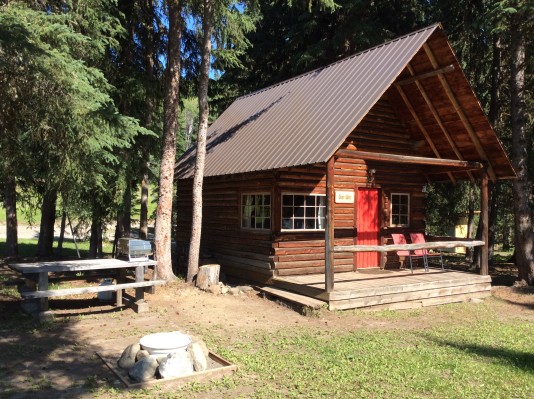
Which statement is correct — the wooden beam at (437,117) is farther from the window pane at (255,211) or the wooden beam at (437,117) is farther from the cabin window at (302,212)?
the window pane at (255,211)

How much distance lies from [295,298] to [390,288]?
2166 millimetres

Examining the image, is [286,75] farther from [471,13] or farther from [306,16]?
[471,13]

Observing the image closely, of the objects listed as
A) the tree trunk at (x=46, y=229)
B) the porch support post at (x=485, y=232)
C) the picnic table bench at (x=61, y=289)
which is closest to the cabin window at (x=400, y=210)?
the porch support post at (x=485, y=232)

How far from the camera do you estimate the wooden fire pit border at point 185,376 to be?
17.1 feet

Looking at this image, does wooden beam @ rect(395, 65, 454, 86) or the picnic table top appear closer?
the picnic table top

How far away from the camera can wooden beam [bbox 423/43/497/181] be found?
10568mm

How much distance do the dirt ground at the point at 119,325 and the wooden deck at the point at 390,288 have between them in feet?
1.09

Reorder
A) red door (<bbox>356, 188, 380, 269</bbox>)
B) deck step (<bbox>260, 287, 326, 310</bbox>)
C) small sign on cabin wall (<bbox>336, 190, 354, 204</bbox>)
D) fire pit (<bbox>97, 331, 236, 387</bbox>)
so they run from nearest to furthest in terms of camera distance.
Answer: fire pit (<bbox>97, 331, 236, 387</bbox>) < deck step (<bbox>260, 287, 326, 310</bbox>) < small sign on cabin wall (<bbox>336, 190, 354, 204</bbox>) < red door (<bbox>356, 188, 380, 269</bbox>)

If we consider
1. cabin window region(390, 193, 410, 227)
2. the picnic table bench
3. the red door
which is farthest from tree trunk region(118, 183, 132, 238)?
cabin window region(390, 193, 410, 227)

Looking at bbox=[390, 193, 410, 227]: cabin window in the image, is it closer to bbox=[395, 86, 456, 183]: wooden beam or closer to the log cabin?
the log cabin

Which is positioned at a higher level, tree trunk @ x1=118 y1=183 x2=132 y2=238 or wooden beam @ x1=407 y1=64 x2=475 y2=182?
wooden beam @ x1=407 y1=64 x2=475 y2=182

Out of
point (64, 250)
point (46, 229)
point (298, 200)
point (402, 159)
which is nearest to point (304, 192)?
point (298, 200)

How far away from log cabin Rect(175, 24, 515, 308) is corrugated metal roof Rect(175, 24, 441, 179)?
0.04 metres

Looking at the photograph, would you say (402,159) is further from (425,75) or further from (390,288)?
(390,288)
